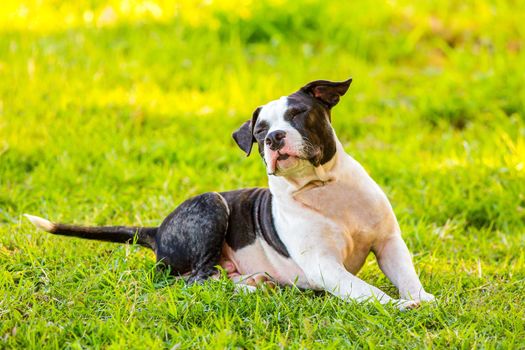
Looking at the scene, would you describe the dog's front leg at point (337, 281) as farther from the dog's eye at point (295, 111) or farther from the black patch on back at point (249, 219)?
the dog's eye at point (295, 111)

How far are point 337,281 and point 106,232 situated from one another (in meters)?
1.37

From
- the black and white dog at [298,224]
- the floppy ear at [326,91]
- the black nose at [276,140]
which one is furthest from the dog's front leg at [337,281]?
the floppy ear at [326,91]

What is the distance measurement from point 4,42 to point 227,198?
4550 mm

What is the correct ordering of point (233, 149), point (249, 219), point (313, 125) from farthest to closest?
point (233, 149), point (249, 219), point (313, 125)

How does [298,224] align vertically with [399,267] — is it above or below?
above

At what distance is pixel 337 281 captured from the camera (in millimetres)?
4281

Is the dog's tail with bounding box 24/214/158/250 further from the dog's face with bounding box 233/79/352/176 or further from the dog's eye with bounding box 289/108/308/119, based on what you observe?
the dog's eye with bounding box 289/108/308/119

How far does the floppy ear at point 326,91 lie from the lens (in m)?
4.52

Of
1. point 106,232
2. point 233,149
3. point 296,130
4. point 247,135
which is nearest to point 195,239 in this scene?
point 106,232

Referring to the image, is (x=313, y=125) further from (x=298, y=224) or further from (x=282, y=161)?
(x=298, y=224)

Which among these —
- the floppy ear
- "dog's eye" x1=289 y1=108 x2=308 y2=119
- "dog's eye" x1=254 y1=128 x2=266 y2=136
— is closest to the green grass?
"dog's eye" x1=254 y1=128 x2=266 y2=136

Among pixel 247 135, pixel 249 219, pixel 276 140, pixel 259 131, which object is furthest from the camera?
pixel 249 219

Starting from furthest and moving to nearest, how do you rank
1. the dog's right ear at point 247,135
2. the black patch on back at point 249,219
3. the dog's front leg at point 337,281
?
1. the black patch on back at point 249,219
2. the dog's right ear at point 247,135
3. the dog's front leg at point 337,281

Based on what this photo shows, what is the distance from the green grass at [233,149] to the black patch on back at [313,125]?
0.71 meters
